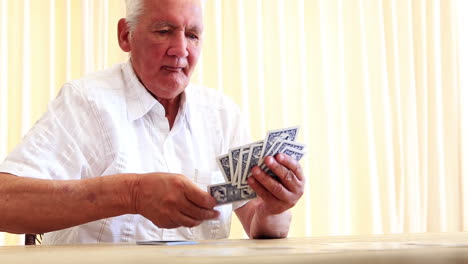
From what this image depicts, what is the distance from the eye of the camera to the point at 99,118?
1750 mm

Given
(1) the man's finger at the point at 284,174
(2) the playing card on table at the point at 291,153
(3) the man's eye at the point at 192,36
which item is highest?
(3) the man's eye at the point at 192,36

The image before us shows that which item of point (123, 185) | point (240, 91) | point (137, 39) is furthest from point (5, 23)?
point (123, 185)

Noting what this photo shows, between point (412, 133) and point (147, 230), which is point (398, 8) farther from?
point (147, 230)

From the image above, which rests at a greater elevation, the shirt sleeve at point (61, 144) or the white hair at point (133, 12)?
the white hair at point (133, 12)

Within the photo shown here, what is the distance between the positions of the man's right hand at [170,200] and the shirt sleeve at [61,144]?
1.12 ft

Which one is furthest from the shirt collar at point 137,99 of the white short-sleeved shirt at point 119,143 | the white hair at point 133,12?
the white hair at point 133,12

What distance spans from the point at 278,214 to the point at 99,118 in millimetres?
594

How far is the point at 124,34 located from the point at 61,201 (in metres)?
0.77

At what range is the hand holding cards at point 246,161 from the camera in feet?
4.65

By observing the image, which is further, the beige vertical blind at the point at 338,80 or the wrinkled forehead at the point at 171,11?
the beige vertical blind at the point at 338,80

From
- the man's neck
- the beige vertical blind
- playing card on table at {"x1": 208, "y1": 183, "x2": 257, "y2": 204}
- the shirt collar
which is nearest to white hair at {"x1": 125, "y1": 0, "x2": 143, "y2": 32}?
the shirt collar

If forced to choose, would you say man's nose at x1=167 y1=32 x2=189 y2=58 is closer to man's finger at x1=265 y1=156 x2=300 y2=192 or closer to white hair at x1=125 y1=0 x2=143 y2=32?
white hair at x1=125 y1=0 x2=143 y2=32

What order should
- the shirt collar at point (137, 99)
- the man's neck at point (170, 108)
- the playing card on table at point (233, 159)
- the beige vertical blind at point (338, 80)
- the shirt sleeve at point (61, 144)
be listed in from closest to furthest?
the playing card on table at point (233, 159) → the shirt sleeve at point (61, 144) → the shirt collar at point (137, 99) → the man's neck at point (170, 108) → the beige vertical blind at point (338, 80)

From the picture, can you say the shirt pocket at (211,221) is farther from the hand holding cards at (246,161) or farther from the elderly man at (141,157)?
the hand holding cards at (246,161)
